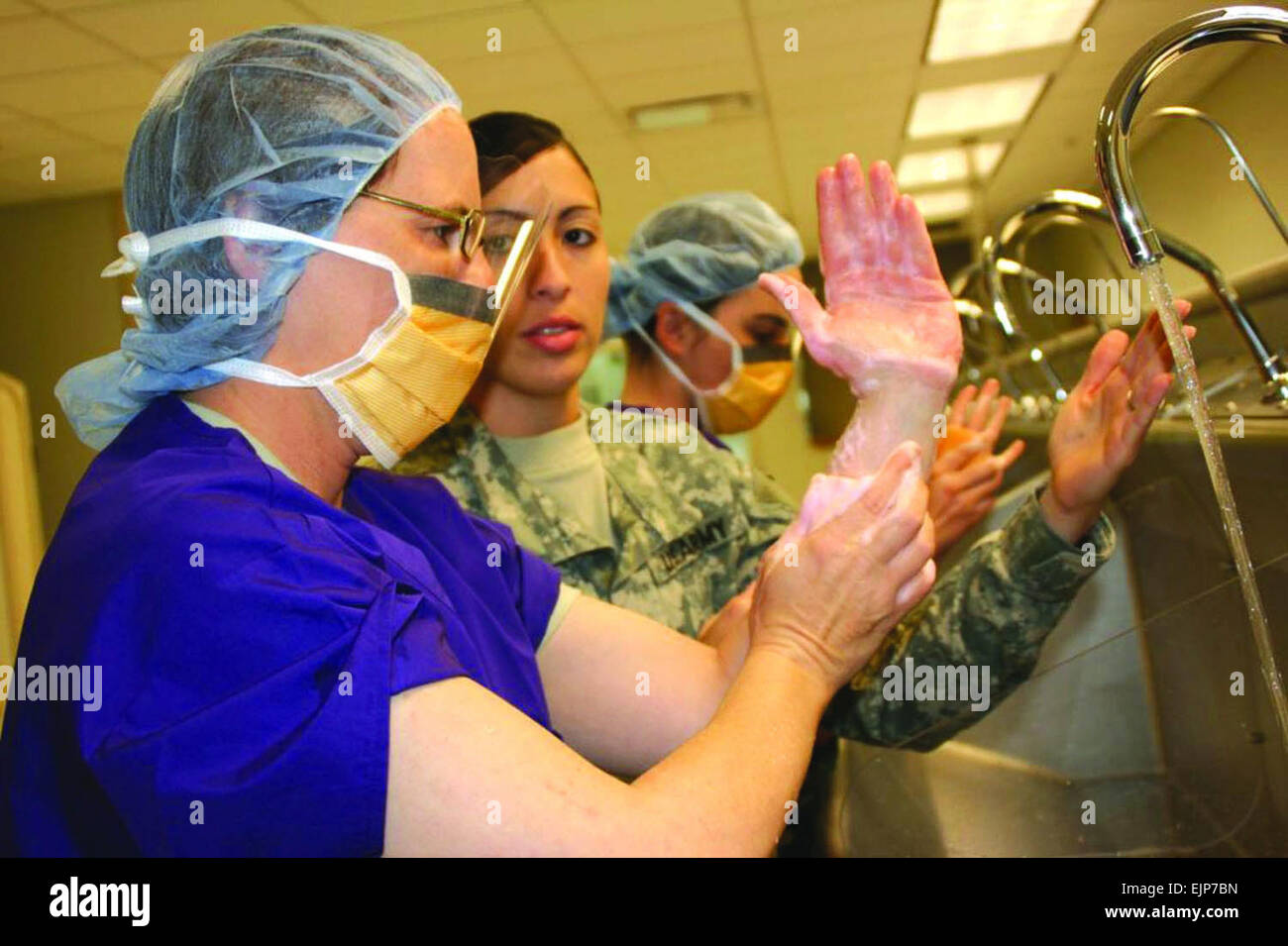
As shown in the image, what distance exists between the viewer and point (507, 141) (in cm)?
130

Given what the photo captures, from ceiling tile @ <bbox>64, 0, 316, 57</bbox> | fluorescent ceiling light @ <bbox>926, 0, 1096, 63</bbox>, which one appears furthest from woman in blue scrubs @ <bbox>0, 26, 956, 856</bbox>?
fluorescent ceiling light @ <bbox>926, 0, 1096, 63</bbox>

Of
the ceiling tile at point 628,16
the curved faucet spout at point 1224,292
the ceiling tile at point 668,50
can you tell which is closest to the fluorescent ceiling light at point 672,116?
the ceiling tile at point 668,50

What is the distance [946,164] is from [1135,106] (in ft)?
11.7

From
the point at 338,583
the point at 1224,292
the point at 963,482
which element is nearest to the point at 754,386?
the point at 963,482

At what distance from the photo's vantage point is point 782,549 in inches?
36.8

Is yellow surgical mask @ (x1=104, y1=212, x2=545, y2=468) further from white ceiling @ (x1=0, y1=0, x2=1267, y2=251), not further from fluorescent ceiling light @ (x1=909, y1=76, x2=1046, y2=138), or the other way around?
fluorescent ceiling light @ (x1=909, y1=76, x2=1046, y2=138)

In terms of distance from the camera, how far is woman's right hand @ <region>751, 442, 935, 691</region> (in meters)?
0.84

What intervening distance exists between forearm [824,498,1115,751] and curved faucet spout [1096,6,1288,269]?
45 centimetres

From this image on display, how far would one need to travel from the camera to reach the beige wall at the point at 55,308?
1372 mm

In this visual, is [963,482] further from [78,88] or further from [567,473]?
[78,88]

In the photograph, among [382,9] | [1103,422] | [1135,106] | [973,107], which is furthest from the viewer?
[973,107]

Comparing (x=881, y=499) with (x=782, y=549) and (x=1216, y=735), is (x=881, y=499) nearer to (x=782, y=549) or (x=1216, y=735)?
(x=782, y=549)

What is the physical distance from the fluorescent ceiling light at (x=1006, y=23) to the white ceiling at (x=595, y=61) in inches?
2.2
